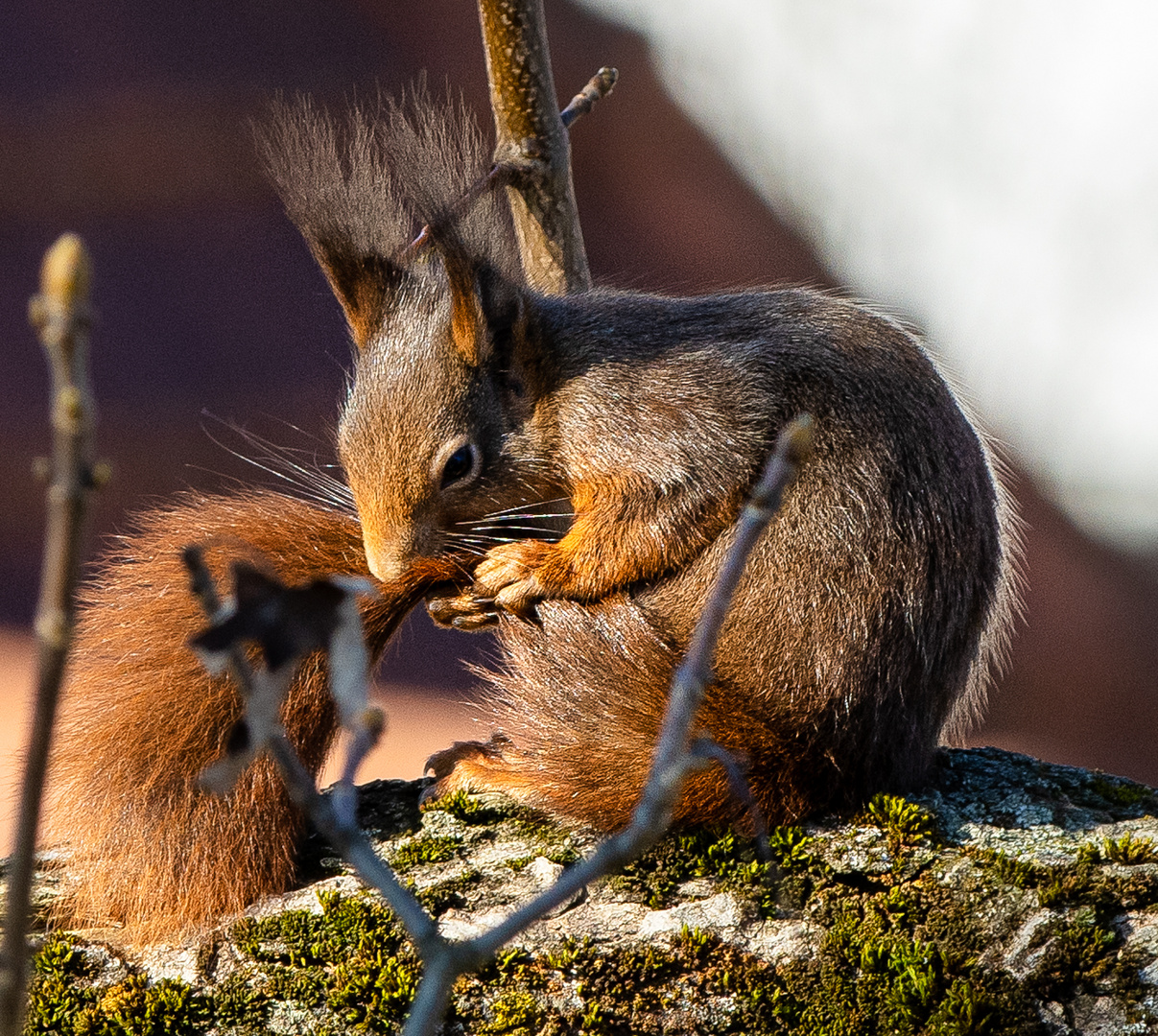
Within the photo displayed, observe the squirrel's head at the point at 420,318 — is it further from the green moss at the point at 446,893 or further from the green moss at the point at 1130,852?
the green moss at the point at 1130,852

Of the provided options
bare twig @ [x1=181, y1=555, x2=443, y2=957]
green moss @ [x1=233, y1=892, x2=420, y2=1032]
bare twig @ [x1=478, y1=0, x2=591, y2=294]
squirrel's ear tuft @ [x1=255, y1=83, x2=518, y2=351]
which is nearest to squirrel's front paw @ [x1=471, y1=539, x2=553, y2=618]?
squirrel's ear tuft @ [x1=255, y1=83, x2=518, y2=351]

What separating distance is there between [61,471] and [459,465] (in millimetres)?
1029

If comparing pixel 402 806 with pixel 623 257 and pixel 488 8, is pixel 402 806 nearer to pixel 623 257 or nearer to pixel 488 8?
pixel 488 8

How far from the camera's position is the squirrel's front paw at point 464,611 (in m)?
1.27

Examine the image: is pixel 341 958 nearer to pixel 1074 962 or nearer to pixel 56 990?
pixel 56 990

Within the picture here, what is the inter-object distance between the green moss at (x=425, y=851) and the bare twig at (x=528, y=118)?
75 centimetres

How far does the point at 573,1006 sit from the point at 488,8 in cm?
108

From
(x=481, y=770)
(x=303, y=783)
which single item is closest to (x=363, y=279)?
(x=481, y=770)

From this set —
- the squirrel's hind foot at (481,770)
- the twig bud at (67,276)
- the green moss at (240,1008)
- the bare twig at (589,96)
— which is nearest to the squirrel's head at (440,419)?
the squirrel's hind foot at (481,770)

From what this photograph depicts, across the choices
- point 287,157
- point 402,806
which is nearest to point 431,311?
point 287,157

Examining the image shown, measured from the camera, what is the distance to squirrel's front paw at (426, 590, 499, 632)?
1.27 metres

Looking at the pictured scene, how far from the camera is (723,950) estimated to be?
39.1 inches

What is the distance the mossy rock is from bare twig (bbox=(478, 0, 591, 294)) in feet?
2.65

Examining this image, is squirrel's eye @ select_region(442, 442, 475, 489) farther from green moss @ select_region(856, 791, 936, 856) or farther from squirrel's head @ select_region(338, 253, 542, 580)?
green moss @ select_region(856, 791, 936, 856)
